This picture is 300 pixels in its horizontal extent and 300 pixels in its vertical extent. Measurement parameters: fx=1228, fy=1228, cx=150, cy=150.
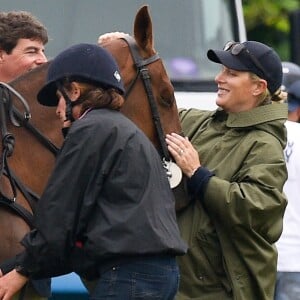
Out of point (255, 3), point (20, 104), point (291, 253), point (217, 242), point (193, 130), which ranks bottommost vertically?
point (255, 3)

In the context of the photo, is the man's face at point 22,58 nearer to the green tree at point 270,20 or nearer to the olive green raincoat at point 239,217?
the olive green raincoat at point 239,217

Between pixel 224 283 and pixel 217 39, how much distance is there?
9.49ft

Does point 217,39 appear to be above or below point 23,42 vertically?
below

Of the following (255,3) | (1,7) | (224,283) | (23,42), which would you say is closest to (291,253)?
(224,283)

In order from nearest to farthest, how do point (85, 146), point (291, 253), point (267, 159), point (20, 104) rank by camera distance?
point (85, 146)
point (20, 104)
point (267, 159)
point (291, 253)

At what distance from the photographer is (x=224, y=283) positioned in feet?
17.2

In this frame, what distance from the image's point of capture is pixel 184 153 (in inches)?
205

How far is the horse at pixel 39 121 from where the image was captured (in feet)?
15.4

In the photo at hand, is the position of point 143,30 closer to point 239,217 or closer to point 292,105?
point 239,217

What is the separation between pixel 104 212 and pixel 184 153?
98 cm

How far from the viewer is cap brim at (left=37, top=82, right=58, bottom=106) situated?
15.2 feet

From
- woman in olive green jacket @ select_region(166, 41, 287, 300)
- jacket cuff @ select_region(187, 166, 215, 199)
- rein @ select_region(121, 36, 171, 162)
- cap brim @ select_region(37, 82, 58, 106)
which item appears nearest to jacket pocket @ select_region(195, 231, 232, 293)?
woman in olive green jacket @ select_region(166, 41, 287, 300)

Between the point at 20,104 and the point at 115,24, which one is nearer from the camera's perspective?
the point at 20,104

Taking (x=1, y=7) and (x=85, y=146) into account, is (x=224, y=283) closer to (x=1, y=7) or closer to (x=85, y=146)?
(x=85, y=146)
